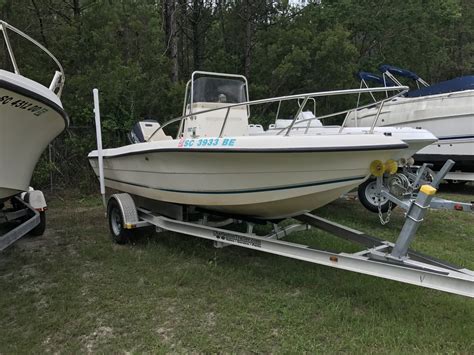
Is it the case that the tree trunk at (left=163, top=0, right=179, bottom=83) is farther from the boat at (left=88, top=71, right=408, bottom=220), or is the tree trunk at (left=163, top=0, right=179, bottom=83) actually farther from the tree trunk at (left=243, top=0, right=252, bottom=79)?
the boat at (left=88, top=71, right=408, bottom=220)

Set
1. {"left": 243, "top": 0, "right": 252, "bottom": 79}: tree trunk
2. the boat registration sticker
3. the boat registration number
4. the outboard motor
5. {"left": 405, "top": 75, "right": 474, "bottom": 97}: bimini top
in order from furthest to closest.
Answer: {"left": 243, "top": 0, "right": 252, "bottom": 79}: tree trunk → {"left": 405, "top": 75, "right": 474, "bottom": 97}: bimini top → the outboard motor → the boat registration sticker → the boat registration number

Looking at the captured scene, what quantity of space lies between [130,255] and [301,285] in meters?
1.94

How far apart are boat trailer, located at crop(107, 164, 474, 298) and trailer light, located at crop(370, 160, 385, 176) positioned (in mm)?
365

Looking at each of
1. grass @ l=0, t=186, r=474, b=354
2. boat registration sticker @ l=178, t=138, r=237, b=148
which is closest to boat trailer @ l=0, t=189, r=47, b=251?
grass @ l=0, t=186, r=474, b=354

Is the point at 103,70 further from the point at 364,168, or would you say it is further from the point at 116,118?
the point at 364,168

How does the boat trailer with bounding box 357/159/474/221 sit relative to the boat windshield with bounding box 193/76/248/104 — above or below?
below

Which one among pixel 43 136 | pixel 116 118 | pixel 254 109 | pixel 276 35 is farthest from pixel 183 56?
pixel 43 136

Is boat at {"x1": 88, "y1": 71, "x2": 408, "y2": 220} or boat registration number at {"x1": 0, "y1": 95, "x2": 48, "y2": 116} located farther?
boat registration number at {"x1": 0, "y1": 95, "x2": 48, "y2": 116}

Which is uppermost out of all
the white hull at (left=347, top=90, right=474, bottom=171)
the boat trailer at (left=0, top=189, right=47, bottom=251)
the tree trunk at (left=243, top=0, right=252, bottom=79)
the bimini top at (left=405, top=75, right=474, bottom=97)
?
the tree trunk at (left=243, top=0, right=252, bottom=79)

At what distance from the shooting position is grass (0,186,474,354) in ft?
9.41

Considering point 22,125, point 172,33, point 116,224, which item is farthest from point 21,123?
point 172,33

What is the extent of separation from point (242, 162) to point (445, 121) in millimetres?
5930

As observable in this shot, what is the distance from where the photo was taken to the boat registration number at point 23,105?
3.59 meters

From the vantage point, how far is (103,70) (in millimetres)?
9055
